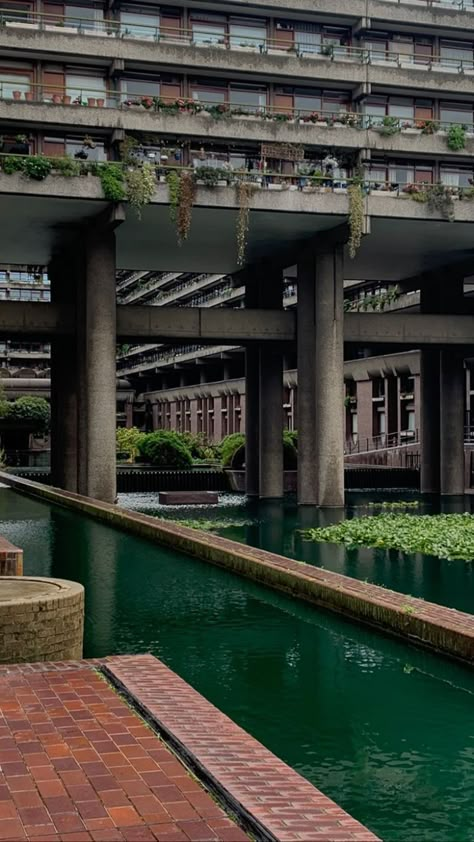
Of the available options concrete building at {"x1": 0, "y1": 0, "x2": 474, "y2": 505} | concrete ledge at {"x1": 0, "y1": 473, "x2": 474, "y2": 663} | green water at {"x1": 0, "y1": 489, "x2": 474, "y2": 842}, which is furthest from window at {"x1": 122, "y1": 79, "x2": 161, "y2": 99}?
green water at {"x1": 0, "y1": 489, "x2": 474, "y2": 842}

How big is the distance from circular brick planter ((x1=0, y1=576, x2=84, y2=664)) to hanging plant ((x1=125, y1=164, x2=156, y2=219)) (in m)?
24.1

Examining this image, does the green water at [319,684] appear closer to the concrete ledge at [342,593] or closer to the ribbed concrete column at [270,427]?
the concrete ledge at [342,593]

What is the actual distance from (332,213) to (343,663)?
25.8m

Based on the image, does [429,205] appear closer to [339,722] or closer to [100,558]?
[100,558]

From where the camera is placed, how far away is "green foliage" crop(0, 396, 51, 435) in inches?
2943

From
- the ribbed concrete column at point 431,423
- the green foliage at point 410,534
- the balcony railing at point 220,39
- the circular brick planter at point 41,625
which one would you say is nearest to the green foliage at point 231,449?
the ribbed concrete column at point 431,423

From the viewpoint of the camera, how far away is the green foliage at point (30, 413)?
7475 cm

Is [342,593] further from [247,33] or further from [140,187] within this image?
[247,33]

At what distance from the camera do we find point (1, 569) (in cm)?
1405

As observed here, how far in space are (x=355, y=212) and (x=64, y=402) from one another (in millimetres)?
14924

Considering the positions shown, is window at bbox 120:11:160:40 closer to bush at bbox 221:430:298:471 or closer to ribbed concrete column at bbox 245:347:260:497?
ribbed concrete column at bbox 245:347:260:497

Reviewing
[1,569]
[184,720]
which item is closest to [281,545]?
[1,569]

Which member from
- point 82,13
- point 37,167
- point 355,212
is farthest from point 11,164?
point 355,212

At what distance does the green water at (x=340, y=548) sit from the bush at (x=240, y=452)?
6254 millimetres
